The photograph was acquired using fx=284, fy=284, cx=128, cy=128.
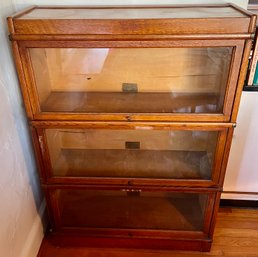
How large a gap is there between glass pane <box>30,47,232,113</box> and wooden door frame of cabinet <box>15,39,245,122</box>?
0.03 metres

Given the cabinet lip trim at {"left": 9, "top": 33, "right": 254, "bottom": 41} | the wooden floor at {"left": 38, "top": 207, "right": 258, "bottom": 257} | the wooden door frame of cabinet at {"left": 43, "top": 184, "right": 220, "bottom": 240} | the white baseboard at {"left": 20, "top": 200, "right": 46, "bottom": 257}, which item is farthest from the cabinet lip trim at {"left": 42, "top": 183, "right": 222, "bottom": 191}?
the cabinet lip trim at {"left": 9, "top": 33, "right": 254, "bottom": 41}

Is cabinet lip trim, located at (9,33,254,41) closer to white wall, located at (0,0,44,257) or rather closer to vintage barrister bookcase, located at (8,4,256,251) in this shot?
vintage barrister bookcase, located at (8,4,256,251)

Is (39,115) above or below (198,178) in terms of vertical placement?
above

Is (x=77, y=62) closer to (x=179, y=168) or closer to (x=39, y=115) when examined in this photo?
(x=39, y=115)

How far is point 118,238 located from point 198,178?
1.66 feet

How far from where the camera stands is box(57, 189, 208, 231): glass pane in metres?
1.39

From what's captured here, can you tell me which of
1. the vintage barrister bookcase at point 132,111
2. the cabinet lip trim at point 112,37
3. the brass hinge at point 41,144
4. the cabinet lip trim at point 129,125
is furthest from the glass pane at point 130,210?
the cabinet lip trim at point 112,37

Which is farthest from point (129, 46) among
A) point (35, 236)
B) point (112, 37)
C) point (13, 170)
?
point (35, 236)

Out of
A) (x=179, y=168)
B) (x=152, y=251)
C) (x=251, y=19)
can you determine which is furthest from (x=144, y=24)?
(x=152, y=251)

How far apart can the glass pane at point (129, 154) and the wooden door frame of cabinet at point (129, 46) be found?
0.16 metres

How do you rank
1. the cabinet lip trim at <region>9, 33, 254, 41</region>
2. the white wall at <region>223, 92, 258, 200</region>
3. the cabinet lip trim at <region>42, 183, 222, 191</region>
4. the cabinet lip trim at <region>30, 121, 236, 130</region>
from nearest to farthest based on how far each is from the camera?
the cabinet lip trim at <region>9, 33, 254, 41</region> < the cabinet lip trim at <region>30, 121, 236, 130</region> < the cabinet lip trim at <region>42, 183, 222, 191</region> < the white wall at <region>223, 92, 258, 200</region>

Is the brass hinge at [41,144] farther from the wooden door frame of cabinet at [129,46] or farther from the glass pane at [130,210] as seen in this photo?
the glass pane at [130,210]

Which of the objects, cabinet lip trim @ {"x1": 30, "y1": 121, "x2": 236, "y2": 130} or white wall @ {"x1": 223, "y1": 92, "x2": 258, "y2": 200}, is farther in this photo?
white wall @ {"x1": 223, "y1": 92, "x2": 258, "y2": 200}

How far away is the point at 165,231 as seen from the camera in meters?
1.35
